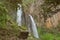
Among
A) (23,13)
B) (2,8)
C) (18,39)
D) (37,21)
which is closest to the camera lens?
(2,8)

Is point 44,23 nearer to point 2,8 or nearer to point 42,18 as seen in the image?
point 42,18

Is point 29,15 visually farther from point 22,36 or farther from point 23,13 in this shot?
point 22,36

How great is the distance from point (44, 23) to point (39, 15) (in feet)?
2.64

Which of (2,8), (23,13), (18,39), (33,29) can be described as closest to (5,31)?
(18,39)

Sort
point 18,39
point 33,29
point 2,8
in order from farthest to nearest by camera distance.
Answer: point 33,29
point 18,39
point 2,8

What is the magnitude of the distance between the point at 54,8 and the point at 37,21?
120 centimetres

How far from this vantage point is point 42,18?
1204 cm

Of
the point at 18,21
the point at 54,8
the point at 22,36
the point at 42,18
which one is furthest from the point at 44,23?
the point at 22,36

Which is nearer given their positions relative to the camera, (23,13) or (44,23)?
(23,13)

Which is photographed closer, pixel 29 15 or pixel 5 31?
pixel 5 31

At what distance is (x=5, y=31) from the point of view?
7117 mm

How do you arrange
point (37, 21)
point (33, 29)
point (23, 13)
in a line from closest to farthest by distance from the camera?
point (23, 13), point (33, 29), point (37, 21)

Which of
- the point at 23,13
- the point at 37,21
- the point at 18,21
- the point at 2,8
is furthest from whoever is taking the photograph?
the point at 37,21

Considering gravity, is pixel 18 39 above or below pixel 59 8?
below
